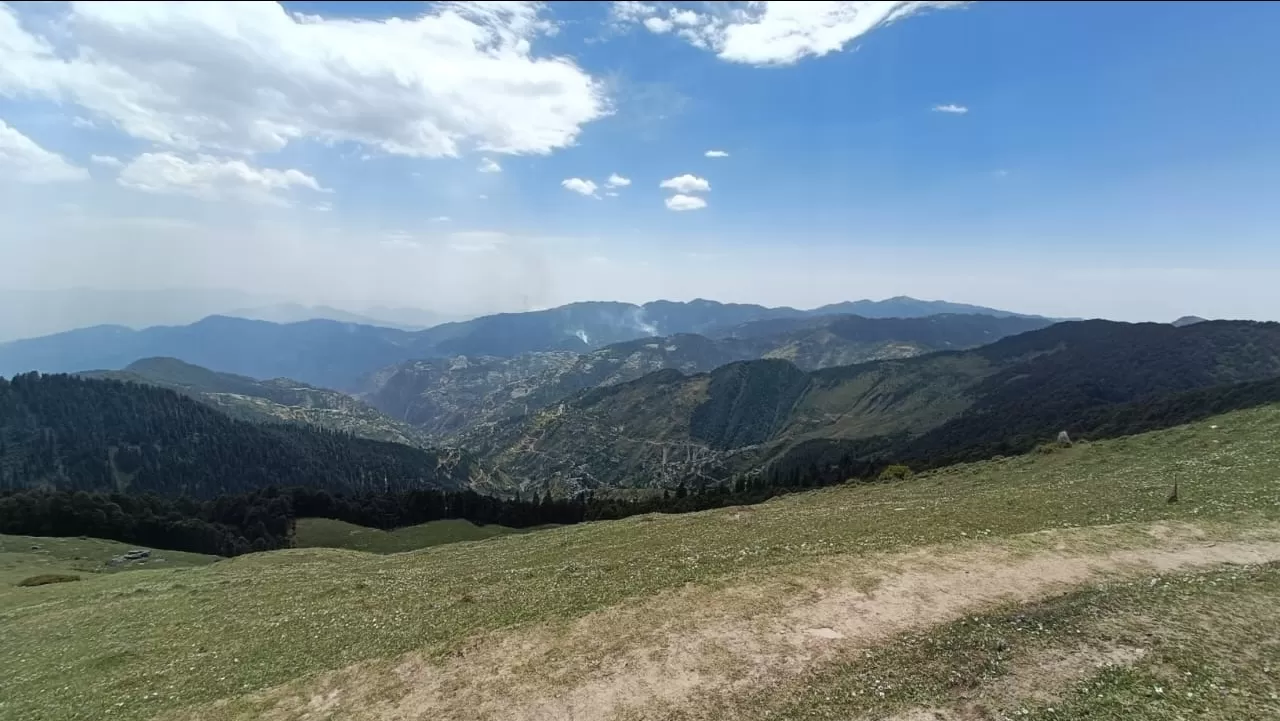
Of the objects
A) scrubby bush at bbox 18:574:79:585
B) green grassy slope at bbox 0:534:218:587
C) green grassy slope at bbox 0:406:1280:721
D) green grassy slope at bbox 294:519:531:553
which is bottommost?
green grassy slope at bbox 294:519:531:553

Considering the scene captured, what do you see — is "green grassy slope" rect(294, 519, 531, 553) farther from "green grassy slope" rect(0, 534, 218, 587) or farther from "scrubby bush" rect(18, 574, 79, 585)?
"scrubby bush" rect(18, 574, 79, 585)

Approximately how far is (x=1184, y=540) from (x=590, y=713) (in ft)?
96.8

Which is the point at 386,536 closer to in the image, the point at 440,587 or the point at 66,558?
the point at 66,558

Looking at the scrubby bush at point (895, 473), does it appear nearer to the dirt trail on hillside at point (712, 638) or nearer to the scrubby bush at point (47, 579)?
the dirt trail on hillside at point (712, 638)

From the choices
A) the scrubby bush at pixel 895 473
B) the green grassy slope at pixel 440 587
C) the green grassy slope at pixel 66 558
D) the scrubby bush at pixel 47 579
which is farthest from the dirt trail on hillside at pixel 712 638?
the scrubby bush at pixel 895 473

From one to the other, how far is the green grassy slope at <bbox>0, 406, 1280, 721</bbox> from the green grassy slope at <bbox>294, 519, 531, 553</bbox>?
60.5 metres

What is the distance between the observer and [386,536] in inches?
4579

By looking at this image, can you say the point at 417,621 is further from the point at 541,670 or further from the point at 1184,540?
the point at 1184,540

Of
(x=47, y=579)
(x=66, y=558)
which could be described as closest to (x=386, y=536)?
(x=66, y=558)

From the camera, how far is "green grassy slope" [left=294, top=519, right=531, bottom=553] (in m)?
108

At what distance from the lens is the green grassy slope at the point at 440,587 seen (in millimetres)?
23781

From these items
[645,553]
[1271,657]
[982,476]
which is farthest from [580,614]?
[982,476]

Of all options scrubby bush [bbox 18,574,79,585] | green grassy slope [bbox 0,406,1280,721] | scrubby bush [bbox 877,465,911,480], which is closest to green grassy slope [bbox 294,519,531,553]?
scrubby bush [bbox 18,574,79,585]

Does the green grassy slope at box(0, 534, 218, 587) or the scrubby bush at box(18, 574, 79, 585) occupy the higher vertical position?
the scrubby bush at box(18, 574, 79, 585)
